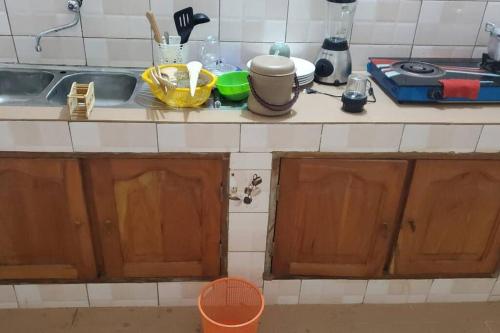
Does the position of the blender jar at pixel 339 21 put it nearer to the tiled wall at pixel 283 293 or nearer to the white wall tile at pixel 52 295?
the tiled wall at pixel 283 293

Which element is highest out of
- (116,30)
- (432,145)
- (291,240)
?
(116,30)

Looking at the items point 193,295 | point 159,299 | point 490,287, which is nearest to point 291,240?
point 193,295

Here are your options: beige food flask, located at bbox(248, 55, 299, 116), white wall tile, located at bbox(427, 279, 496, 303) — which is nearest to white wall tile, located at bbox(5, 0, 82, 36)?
beige food flask, located at bbox(248, 55, 299, 116)

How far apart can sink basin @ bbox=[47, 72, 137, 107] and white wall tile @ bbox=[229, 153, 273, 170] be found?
22.0 inches

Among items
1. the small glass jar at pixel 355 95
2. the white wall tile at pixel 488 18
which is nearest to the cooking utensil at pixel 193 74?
the small glass jar at pixel 355 95

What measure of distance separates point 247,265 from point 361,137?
2.18 ft

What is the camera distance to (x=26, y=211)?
5.39 feet

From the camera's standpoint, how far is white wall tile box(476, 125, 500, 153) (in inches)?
62.2

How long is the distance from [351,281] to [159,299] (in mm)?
780

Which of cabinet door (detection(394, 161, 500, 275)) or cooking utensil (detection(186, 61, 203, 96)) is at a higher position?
cooking utensil (detection(186, 61, 203, 96))

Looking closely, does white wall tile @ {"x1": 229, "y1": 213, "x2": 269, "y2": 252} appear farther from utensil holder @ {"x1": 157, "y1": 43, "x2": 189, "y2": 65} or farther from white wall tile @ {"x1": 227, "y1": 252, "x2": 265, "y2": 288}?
utensil holder @ {"x1": 157, "y1": 43, "x2": 189, "y2": 65}

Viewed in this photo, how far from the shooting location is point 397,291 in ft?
6.37

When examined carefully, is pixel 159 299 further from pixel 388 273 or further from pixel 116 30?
pixel 116 30

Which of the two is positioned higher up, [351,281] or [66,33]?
[66,33]
